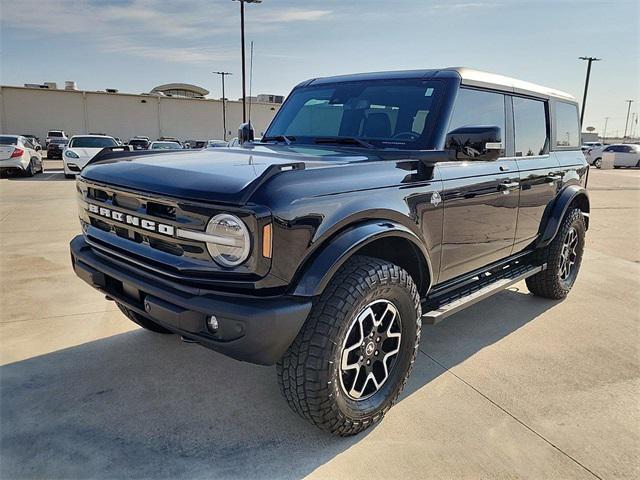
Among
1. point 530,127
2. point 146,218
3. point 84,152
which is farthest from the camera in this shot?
point 84,152

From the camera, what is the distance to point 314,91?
3904mm

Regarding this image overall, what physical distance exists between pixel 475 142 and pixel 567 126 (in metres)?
2.62

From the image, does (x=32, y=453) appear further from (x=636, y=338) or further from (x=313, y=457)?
(x=636, y=338)

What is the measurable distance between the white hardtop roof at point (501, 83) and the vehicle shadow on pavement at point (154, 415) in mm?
1941

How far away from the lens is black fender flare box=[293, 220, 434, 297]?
215cm

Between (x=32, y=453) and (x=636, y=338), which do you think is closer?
(x=32, y=453)

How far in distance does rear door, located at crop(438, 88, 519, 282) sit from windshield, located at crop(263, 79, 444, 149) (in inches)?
8.5

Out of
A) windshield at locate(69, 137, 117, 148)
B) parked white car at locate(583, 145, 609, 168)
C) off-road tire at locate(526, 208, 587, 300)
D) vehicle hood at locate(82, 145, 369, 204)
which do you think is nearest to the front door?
vehicle hood at locate(82, 145, 369, 204)

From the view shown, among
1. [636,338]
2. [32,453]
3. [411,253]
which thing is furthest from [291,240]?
[636,338]

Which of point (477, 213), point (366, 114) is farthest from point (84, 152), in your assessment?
point (477, 213)

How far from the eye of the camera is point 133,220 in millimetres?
2453

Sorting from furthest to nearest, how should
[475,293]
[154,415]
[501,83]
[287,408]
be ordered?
[501,83] → [475,293] → [287,408] → [154,415]

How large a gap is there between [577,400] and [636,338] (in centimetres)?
137

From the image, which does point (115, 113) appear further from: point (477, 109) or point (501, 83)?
point (477, 109)
